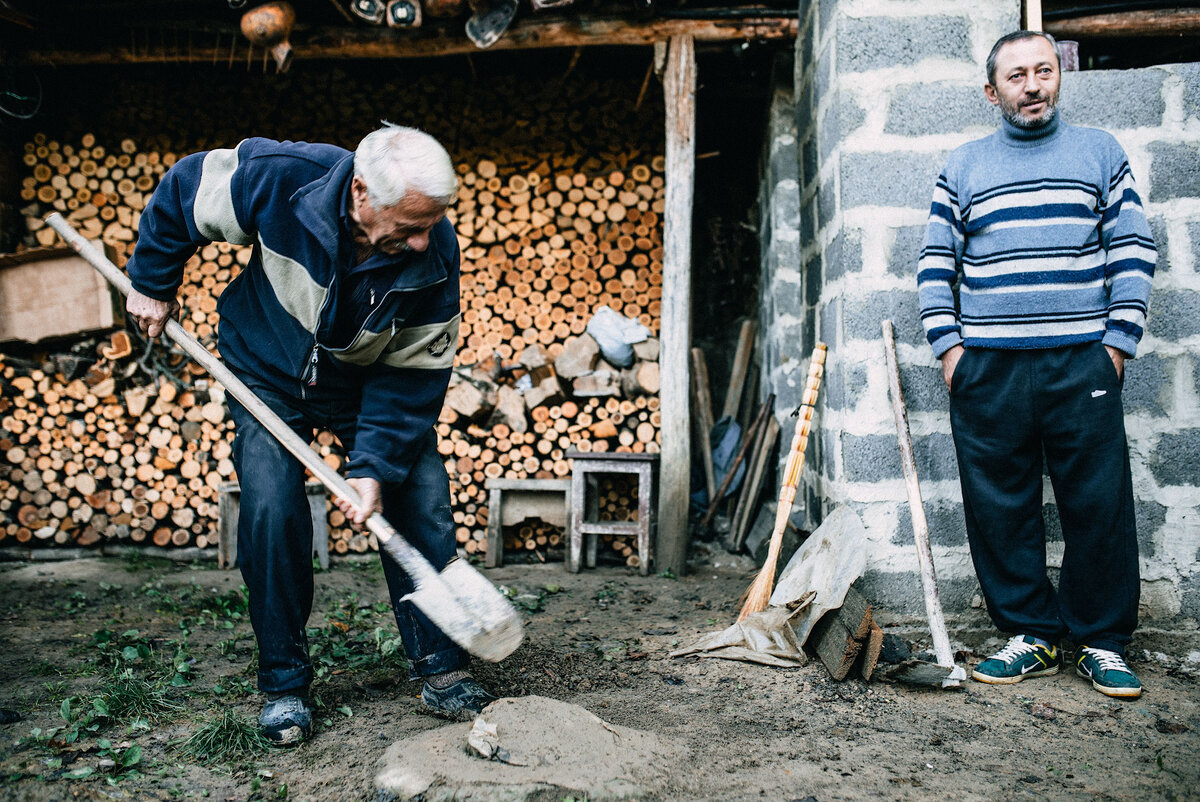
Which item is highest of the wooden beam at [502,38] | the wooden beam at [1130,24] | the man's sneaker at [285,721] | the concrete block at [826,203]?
the wooden beam at [502,38]

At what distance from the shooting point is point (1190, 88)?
2.95m

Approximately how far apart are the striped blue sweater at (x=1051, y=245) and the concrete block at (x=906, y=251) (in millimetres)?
325

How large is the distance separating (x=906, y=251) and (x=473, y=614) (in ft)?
7.05

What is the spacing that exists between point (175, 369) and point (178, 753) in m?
3.39

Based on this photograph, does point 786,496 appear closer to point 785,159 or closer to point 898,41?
point 898,41

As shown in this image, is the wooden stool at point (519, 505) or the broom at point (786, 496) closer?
the broom at point (786, 496)

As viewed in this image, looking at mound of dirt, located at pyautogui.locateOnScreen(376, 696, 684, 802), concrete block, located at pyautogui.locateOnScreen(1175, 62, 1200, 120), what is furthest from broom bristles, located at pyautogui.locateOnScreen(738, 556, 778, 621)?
concrete block, located at pyautogui.locateOnScreen(1175, 62, 1200, 120)

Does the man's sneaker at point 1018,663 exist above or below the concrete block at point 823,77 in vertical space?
below

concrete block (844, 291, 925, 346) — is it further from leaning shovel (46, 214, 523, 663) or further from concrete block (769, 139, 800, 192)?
leaning shovel (46, 214, 523, 663)

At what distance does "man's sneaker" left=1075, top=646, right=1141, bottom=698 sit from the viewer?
2512 mm

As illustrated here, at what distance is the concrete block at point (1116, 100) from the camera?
2955mm

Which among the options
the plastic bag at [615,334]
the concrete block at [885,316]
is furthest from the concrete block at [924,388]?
the plastic bag at [615,334]

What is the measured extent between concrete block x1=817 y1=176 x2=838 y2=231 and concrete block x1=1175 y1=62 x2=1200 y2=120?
1.28m

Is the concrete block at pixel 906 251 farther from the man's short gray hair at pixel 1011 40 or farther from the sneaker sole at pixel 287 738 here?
the sneaker sole at pixel 287 738
